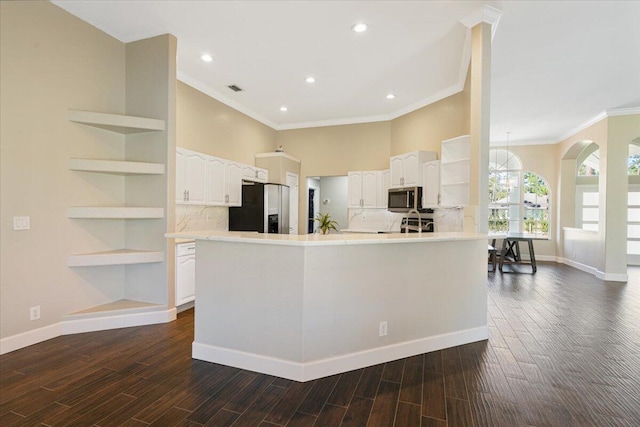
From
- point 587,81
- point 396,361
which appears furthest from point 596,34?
point 396,361

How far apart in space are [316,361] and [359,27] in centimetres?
330

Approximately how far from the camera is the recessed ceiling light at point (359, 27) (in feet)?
10.9

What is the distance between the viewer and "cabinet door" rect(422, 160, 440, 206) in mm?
4965

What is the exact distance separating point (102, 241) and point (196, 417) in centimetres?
256

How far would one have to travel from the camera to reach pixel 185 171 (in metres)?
4.34

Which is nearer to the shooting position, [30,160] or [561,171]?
[30,160]

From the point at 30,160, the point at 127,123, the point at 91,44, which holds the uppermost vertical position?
the point at 91,44

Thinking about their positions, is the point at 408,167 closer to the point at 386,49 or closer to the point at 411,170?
the point at 411,170

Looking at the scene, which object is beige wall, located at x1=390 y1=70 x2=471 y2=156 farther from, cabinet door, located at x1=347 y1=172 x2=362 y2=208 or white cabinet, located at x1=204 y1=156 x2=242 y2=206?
white cabinet, located at x1=204 y1=156 x2=242 y2=206

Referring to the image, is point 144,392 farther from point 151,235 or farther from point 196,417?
point 151,235

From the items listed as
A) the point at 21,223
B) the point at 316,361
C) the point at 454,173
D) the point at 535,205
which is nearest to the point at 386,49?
the point at 454,173

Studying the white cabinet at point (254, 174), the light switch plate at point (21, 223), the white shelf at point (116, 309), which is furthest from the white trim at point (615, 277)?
the light switch plate at point (21, 223)

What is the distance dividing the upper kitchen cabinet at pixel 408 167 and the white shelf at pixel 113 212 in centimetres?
394

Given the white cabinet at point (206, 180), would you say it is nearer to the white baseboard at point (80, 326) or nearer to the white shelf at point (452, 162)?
the white baseboard at point (80, 326)
